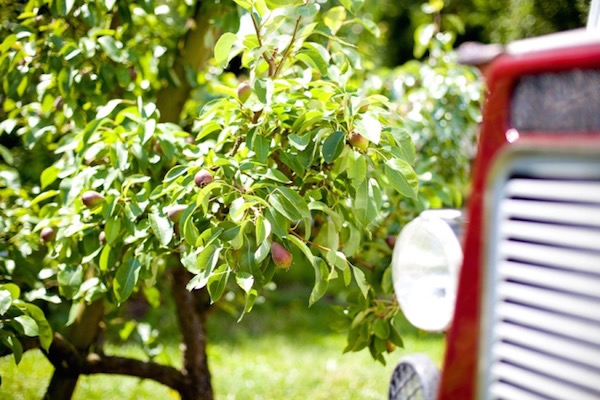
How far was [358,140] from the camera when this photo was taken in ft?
6.17

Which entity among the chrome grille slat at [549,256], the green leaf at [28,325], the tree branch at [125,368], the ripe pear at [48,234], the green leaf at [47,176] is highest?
the chrome grille slat at [549,256]

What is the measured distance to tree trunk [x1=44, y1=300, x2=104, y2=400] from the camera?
2.56 m

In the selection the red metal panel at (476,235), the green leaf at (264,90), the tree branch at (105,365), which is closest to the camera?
the red metal panel at (476,235)

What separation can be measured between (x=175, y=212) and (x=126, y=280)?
0.80 feet

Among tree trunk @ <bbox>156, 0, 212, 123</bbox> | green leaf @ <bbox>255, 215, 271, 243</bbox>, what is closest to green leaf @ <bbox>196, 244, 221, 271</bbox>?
green leaf @ <bbox>255, 215, 271, 243</bbox>

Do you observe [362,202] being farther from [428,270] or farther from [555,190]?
[555,190]

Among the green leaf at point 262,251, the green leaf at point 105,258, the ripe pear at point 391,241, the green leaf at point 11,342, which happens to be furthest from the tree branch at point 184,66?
the green leaf at point 262,251

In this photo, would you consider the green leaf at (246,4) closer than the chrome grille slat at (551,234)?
No

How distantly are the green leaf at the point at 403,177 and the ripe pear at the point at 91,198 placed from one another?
785mm

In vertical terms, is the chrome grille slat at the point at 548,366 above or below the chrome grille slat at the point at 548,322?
below

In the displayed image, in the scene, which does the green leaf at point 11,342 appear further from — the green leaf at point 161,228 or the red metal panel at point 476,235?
the red metal panel at point 476,235

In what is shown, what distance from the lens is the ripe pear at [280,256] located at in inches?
71.4

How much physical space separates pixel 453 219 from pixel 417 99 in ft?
5.87

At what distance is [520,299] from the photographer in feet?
3.74
